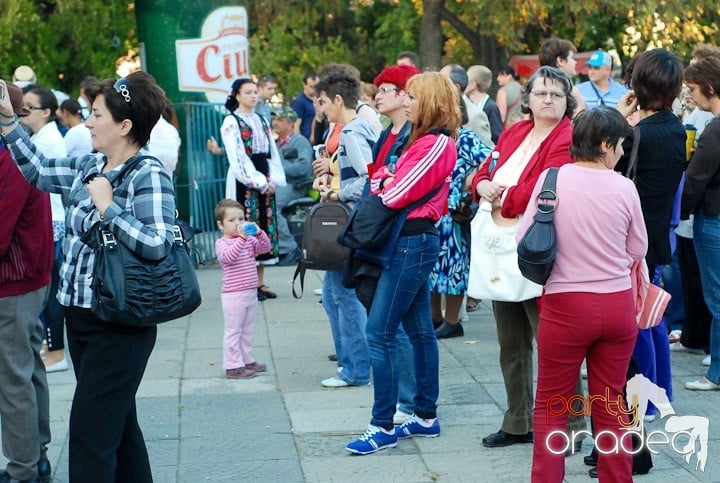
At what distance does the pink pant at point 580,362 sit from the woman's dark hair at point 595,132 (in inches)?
23.2

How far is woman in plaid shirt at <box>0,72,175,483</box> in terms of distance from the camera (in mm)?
4242

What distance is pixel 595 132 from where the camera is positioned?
471 cm

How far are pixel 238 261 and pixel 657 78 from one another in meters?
3.05

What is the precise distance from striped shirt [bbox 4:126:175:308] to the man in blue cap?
5.48 meters

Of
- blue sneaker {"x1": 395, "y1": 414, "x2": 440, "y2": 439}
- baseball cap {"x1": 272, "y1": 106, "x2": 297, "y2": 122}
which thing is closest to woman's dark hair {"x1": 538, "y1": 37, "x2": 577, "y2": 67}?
blue sneaker {"x1": 395, "y1": 414, "x2": 440, "y2": 439}

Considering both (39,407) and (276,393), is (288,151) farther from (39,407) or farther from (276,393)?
(39,407)

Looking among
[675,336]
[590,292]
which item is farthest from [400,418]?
[675,336]

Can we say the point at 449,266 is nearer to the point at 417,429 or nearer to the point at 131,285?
the point at 417,429

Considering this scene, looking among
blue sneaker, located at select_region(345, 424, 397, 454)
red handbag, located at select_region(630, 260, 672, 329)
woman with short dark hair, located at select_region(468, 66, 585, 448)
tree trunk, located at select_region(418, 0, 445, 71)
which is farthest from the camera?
tree trunk, located at select_region(418, 0, 445, 71)

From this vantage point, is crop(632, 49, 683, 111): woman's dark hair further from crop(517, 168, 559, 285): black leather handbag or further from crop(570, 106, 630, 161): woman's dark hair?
crop(517, 168, 559, 285): black leather handbag

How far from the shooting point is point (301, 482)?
556cm

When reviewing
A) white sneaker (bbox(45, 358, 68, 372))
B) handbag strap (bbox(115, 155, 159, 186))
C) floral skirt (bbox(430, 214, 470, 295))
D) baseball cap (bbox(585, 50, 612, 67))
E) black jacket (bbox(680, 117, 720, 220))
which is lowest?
white sneaker (bbox(45, 358, 68, 372))

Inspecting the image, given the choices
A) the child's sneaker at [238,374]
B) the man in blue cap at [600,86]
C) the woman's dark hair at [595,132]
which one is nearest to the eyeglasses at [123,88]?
the woman's dark hair at [595,132]

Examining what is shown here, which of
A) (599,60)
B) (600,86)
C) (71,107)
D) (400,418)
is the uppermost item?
(599,60)
